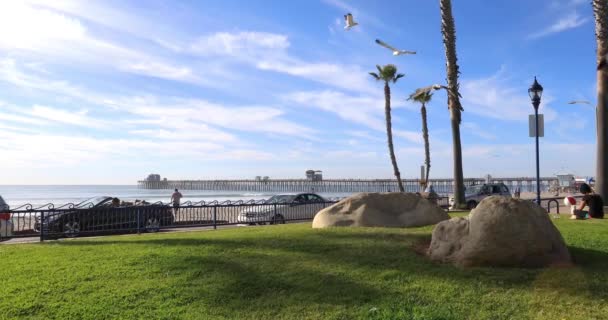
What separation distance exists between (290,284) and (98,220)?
407 inches

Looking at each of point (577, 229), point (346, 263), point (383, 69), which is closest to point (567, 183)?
point (383, 69)

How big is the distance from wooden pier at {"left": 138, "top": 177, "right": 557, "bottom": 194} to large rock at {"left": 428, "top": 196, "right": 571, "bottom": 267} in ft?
334

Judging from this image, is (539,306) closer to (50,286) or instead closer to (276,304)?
(276,304)

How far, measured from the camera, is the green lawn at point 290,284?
19.8 ft

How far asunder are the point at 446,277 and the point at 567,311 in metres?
1.57

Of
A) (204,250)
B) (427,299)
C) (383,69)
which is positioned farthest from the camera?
(383,69)

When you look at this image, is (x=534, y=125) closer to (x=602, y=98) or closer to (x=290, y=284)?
(x=602, y=98)

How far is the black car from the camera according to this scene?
14.8 metres

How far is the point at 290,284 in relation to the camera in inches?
271

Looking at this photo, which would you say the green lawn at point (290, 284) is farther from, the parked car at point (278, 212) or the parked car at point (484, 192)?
the parked car at point (484, 192)

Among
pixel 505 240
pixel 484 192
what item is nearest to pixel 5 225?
pixel 505 240

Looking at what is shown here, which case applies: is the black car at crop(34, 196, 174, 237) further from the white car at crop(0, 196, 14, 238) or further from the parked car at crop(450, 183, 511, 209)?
the parked car at crop(450, 183, 511, 209)

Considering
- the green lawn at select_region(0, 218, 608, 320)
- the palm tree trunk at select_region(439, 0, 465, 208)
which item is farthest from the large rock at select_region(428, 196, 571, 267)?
the palm tree trunk at select_region(439, 0, 465, 208)

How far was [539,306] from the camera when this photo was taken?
5.98 m
